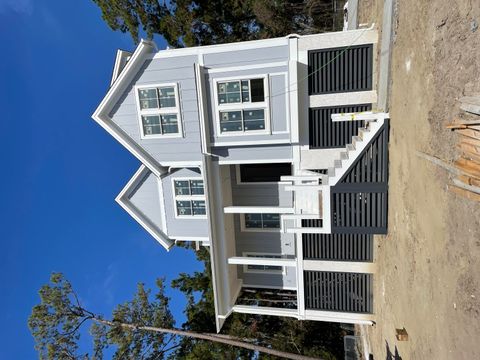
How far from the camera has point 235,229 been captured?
1706 centimetres

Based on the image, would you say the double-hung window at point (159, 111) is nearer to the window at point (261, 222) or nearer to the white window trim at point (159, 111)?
the white window trim at point (159, 111)

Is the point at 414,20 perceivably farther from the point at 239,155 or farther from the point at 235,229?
the point at 235,229

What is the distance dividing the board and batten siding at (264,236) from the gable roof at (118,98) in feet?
13.6

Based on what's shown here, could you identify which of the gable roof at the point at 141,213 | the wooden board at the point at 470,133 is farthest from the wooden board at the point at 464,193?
the gable roof at the point at 141,213

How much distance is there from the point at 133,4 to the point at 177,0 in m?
3.45

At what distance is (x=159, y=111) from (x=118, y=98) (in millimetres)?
2006

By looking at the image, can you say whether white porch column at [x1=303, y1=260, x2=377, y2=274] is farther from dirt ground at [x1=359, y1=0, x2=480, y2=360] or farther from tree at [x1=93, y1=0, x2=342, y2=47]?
tree at [x1=93, y1=0, x2=342, y2=47]

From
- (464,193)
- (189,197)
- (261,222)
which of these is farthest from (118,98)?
(464,193)

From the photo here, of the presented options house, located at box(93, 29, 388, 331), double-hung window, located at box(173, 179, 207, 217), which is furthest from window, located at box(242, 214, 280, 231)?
double-hung window, located at box(173, 179, 207, 217)

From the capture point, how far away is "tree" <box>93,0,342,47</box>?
82.1 feet

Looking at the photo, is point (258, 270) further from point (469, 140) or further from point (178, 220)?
point (469, 140)

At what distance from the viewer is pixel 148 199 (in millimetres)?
16312

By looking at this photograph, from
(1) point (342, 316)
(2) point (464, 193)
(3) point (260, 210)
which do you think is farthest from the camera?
(3) point (260, 210)

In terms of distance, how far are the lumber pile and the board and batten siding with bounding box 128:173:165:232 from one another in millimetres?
12796
